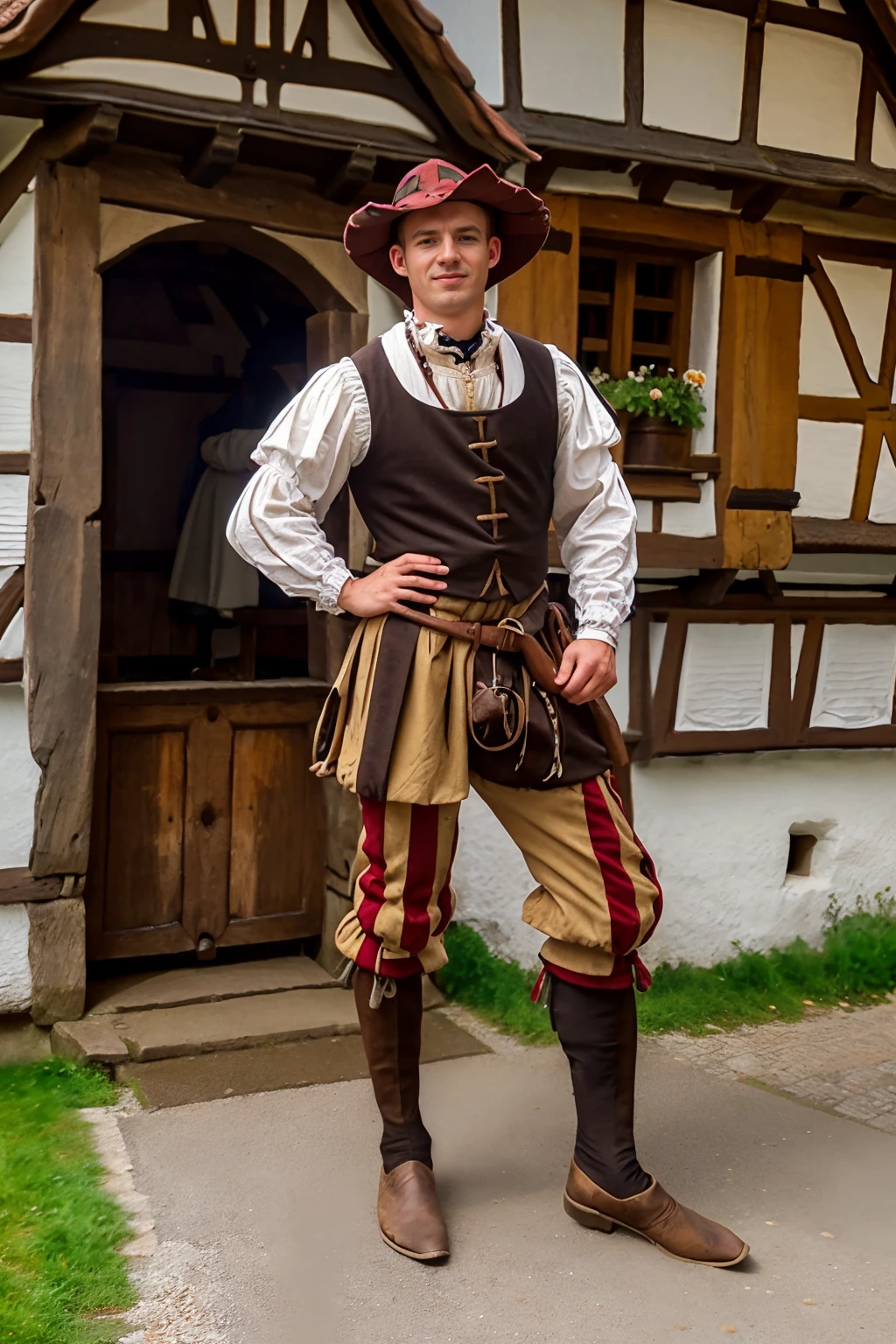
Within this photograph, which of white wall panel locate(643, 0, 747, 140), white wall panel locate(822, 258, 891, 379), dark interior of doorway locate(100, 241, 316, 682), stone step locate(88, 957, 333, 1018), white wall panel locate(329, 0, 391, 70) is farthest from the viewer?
dark interior of doorway locate(100, 241, 316, 682)

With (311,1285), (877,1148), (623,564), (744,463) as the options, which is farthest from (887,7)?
(311,1285)

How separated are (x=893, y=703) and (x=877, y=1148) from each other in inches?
97.0

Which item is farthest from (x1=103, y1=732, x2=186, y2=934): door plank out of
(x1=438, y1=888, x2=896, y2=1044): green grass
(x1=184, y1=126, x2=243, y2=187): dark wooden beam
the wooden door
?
(x1=184, y1=126, x2=243, y2=187): dark wooden beam

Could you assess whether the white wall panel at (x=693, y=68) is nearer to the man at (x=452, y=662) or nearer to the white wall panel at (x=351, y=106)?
the white wall panel at (x=351, y=106)

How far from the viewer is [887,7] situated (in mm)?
4941

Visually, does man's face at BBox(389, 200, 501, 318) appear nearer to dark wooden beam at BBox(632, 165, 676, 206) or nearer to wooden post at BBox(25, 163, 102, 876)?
wooden post at BBox(25, 163, 102, 876)

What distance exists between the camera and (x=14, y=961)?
13.0ft

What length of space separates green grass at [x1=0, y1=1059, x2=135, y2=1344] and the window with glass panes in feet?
9.75

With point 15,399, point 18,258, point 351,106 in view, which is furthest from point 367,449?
point 351,106

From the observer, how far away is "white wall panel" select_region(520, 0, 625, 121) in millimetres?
4453

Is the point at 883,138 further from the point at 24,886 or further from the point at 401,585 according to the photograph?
the point at 24,886

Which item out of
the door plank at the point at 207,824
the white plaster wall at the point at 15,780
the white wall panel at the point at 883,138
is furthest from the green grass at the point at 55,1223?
the white wall panel at the point at 883,138

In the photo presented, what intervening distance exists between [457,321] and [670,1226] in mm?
1873

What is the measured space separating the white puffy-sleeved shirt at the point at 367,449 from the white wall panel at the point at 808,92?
98.9 inches
